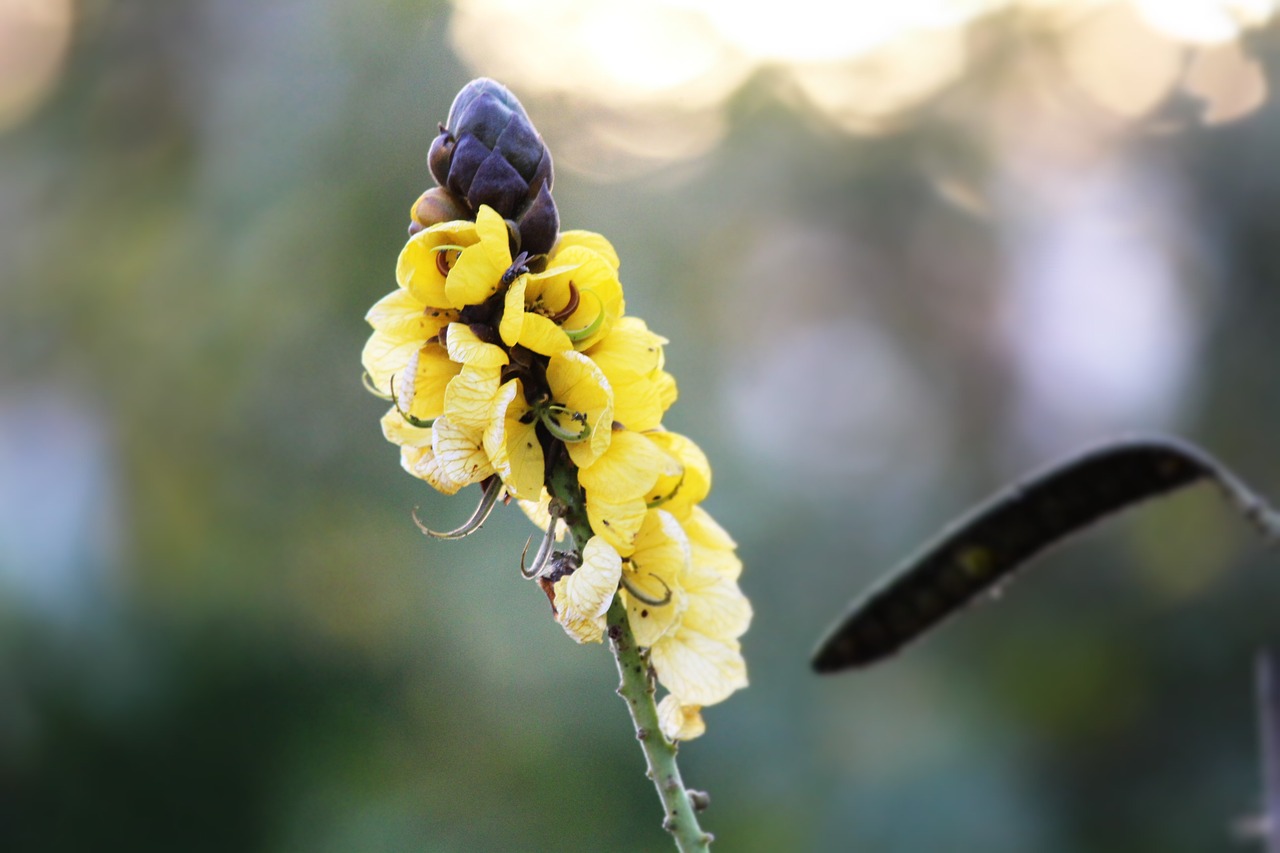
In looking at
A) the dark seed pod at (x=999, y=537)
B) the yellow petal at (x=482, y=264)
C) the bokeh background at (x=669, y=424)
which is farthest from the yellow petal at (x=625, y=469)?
the bokeh background at (x=669, y=424)

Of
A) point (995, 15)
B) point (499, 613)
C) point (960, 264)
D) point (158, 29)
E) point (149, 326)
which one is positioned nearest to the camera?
point (499, 613)

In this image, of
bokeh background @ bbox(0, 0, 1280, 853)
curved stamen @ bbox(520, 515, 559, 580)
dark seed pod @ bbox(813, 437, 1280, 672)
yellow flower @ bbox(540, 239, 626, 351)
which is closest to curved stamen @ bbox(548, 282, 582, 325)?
yellow flower @ bbox(540, 239, 626, 351)

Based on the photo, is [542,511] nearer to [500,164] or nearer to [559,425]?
[559,425]

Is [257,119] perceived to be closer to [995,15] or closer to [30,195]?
[30,195]

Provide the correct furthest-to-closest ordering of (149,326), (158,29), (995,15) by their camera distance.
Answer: (995,15), (158,29), (149,326)

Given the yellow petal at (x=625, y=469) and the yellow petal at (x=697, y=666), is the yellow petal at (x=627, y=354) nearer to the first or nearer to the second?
the yellow petal at (x=625, y=469)

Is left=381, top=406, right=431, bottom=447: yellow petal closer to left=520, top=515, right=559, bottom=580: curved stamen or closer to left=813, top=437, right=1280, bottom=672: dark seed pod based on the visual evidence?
left=520, top=515, right=559, bottom=580: curved stamen

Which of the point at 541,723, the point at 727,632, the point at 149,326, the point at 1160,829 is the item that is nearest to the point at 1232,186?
the point at 1160,829
